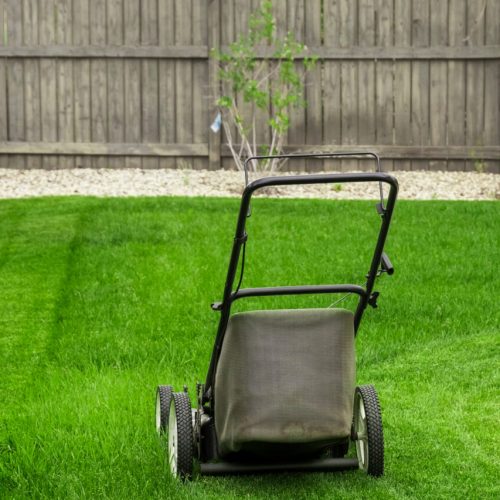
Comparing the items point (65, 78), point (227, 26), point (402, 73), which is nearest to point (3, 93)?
point (65, 78)

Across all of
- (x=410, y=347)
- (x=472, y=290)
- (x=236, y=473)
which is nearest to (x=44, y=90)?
(x=472, y=290)

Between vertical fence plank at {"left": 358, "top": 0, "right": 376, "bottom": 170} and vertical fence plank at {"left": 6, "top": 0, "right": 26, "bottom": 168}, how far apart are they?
4070mm

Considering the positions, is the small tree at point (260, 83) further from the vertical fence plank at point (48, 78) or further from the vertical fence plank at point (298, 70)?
the vertical fence plank at point (48, 78)

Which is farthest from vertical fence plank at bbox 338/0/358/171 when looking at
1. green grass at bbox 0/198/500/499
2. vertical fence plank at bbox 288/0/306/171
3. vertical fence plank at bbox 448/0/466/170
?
green grass at bbox 0/198/500/499

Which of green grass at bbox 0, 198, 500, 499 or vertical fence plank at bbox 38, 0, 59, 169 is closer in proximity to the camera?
green grass at bbox 0, 198, 500, 499

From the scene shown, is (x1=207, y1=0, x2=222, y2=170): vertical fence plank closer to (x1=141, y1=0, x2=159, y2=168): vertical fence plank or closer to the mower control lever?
(x1=141, y1=0, x2=159, y2=168): vertical fence plank

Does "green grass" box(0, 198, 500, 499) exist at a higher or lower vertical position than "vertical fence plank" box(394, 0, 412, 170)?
lower

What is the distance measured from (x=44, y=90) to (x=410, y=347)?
8209 mm

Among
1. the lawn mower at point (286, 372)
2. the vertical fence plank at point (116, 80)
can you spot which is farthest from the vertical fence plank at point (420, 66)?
the lawn mower at point (286, 372)

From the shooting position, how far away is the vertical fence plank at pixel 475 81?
12.6 meters

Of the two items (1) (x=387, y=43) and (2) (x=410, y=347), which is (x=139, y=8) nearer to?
(1) (x=387, y=43)

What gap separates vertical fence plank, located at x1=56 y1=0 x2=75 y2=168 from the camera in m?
12.9

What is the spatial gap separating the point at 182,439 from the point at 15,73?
1007 centimetres

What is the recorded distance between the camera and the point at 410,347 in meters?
5.88
